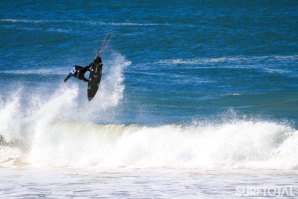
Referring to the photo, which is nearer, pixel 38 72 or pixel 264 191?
pixel 264 191

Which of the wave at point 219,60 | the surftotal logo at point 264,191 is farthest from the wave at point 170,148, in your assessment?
the wave at point 219,60

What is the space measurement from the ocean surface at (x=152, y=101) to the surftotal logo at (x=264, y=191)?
2cm

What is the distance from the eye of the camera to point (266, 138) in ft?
73.6

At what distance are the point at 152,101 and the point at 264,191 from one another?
1402 cm

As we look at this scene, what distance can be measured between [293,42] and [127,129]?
1966 cm

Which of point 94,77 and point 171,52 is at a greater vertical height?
point 94,77

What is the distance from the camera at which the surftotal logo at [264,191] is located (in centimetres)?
1755

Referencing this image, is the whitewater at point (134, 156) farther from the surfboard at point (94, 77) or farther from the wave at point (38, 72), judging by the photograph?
the wave at point (38, 72)

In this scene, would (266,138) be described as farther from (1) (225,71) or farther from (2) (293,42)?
(2) (293,42)

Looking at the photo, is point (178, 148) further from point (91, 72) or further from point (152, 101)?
point (152, 101)

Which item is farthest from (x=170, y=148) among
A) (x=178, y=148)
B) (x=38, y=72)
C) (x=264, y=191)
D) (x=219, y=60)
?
(x=219, y=60)

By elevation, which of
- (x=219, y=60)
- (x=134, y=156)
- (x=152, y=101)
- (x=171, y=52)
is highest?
(x=171, y=52)

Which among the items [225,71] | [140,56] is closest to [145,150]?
[225,71]

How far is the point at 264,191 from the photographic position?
705 inches
